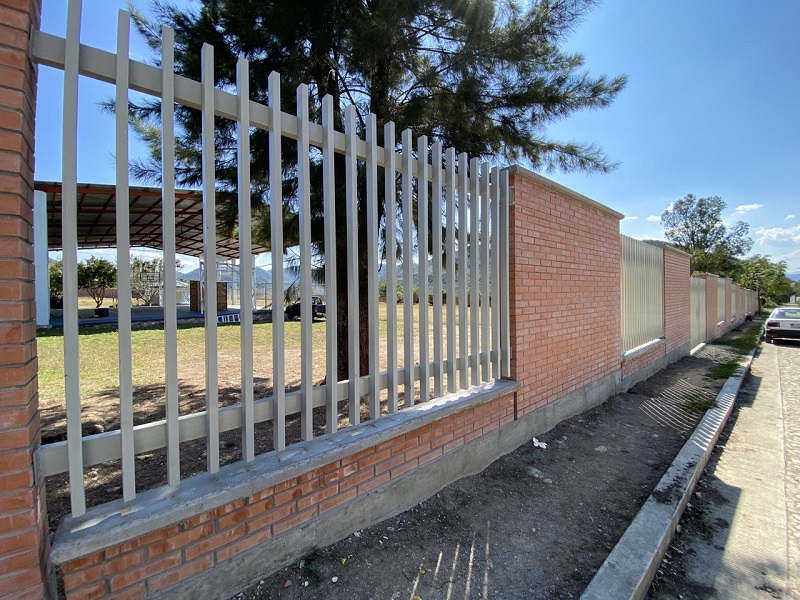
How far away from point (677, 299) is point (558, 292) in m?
6.46

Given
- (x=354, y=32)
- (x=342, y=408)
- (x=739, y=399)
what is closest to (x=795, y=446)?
(x=739, y=399)

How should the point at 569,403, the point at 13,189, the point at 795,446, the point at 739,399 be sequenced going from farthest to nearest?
the point at 739,399 < the point at 569,403 < the point at 795,446 < the point at 13,189

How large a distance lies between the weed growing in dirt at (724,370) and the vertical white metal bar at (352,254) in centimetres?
742

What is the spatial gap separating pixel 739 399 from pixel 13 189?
8.01 metres

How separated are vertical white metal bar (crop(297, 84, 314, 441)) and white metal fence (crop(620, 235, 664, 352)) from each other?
5294mm

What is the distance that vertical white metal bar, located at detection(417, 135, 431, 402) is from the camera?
2668 millimetres

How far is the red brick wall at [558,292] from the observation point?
3447 millimetres

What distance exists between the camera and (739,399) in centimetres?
582

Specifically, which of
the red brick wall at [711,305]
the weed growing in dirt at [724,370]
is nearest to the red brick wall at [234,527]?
the weed growing in dirt at [724,370]

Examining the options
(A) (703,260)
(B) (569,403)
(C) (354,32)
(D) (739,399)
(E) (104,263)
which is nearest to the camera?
(C) (354,32)

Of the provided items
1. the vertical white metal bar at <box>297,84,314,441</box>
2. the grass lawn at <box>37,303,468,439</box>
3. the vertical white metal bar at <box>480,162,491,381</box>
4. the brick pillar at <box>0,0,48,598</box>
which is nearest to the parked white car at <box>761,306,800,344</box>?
the grass lawn at <box>37,303,468,439</box>

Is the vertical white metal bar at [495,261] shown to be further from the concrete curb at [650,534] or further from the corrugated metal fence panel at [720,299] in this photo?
the corrugated metal fence panel at [720,299]

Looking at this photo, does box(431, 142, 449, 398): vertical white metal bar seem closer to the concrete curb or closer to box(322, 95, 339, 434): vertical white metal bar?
box(322, 95, 339, 434): vertical white metal bar

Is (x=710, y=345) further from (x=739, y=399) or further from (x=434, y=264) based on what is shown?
(x=434, y=264)
